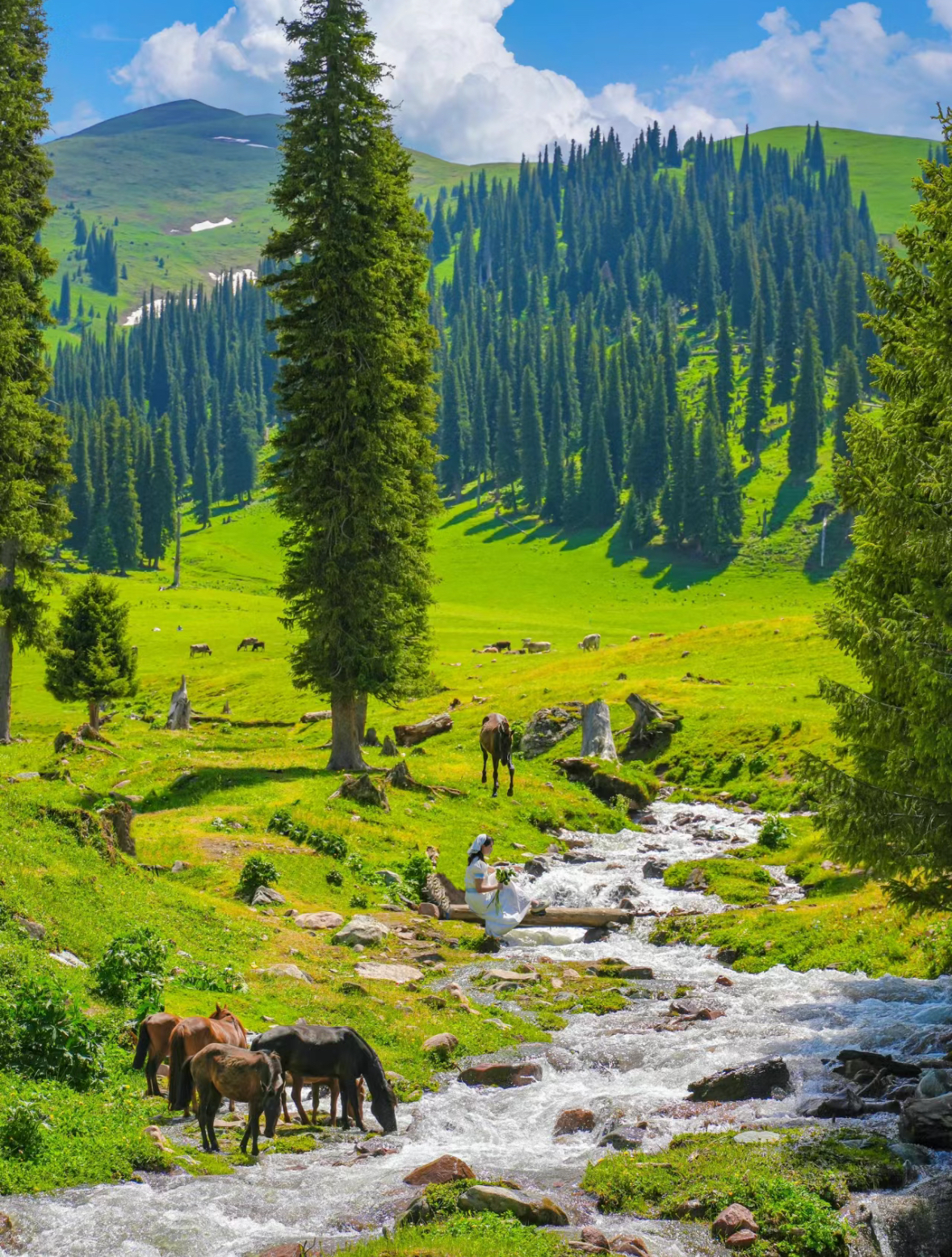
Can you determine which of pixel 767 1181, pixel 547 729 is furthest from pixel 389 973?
pixel 547 729

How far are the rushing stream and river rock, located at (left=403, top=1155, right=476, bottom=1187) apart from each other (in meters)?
0.28

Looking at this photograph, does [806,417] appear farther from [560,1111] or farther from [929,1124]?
[929,1124]

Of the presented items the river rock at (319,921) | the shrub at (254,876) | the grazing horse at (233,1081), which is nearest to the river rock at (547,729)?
the shrub at (254,876)

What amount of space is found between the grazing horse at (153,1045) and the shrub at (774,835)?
21.5 metres

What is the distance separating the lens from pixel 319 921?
23281 mm

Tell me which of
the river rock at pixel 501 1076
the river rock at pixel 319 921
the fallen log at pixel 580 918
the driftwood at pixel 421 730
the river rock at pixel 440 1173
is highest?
the river rock at pixel 440 1173

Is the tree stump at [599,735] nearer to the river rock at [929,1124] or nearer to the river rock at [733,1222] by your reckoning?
the river rock at [929,1124]

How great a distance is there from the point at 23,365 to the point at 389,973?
33.1m

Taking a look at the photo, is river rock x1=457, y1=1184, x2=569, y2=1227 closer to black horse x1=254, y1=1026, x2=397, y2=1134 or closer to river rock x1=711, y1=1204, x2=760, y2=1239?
river rock x1=711, y1=1204, x2=760, y2=1239

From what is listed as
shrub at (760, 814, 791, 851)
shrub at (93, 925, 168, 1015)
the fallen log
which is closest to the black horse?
shrub at (93, 925, 168, 1015)

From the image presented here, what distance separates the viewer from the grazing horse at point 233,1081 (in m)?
12.4

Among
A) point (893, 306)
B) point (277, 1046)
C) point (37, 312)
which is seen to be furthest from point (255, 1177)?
point (37, 312)

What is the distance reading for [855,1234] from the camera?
11.1 metres

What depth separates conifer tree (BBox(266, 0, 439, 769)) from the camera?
123 ft
